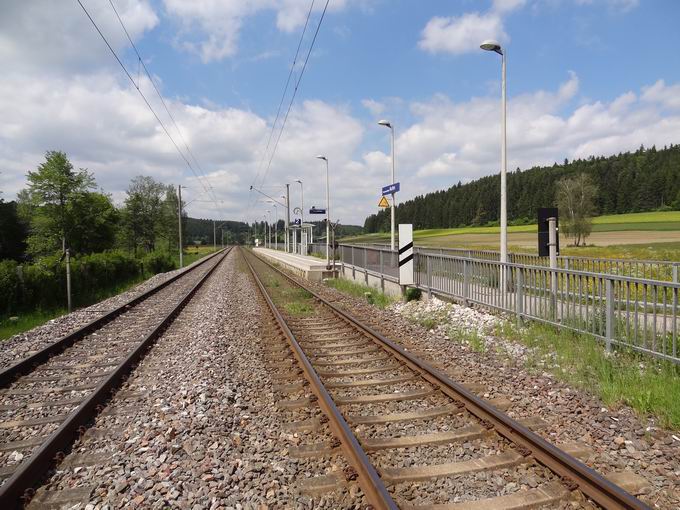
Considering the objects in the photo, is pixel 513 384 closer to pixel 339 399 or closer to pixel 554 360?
pixel 554 360

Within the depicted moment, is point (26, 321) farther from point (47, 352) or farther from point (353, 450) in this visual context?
point (353, 450)

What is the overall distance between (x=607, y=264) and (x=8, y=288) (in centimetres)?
1740

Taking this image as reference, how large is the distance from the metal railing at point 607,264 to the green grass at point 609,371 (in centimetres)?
245

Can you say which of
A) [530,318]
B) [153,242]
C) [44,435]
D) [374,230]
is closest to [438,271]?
[530,318]

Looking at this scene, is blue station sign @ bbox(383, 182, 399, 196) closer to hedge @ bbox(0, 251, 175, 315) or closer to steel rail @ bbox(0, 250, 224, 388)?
steel rail @ bbox(0, 250, 224, 388)

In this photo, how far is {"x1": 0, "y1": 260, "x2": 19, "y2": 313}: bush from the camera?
13578mm

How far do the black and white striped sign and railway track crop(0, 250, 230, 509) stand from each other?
20.4 ft

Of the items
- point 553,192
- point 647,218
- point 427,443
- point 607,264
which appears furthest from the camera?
point 553,192

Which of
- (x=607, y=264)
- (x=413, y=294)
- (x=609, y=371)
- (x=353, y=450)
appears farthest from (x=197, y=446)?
(x=607, y=264)

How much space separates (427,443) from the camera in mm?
4195

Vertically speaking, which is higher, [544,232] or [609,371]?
[544,232]

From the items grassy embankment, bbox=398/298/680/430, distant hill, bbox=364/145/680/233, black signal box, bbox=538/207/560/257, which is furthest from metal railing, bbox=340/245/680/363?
distant hill, bbox=364/145/680/233

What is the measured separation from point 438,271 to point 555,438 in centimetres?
780

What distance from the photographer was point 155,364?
7.33 metres
